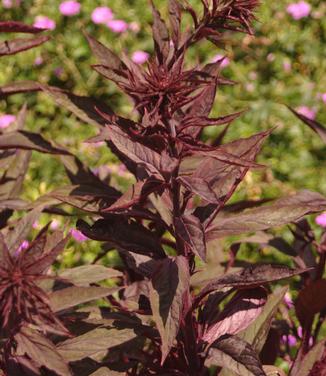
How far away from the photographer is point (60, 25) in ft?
15.5

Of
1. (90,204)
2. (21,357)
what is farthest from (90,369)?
(90,204)

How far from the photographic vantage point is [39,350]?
1.11m

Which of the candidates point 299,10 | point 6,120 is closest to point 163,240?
point 6,120

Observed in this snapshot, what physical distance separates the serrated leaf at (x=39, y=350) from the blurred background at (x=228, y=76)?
2.32 metres

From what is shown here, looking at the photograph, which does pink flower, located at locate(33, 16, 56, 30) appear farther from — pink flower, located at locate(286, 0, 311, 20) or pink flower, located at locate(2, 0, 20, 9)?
pink flower, located at locate(286, 0, 311, 20)

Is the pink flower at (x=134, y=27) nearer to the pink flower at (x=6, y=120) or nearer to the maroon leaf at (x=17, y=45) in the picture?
the pink flower at (x=6, y=120)

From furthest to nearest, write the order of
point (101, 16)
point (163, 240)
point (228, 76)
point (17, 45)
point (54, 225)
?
1. point (101, 16)
2. point (228, 76)
3. point (54, 225)
4. point (163, 240)
5. point (17, 45)

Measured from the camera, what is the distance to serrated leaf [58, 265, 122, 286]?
1.35 meters

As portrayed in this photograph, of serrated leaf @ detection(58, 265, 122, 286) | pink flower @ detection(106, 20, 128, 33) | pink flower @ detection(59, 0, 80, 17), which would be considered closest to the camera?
serrated leaf @ detection(58, 265, 122, 286)

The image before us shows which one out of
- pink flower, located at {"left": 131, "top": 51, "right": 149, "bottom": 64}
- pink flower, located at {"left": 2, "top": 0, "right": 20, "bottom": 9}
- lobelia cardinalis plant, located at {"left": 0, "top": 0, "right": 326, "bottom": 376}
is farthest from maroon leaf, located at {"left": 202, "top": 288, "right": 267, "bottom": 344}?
pink flower, located at {"left": 2, "top": 0, "right": 20, "bottom": 9}

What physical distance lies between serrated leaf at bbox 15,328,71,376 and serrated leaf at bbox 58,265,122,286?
0.75 feet

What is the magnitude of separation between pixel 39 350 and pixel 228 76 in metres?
3.55

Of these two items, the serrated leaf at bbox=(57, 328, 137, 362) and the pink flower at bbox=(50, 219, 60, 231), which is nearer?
the serrated leaf at bbox=(57, 328, 137, 362)

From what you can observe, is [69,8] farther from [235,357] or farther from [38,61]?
[235,357]
